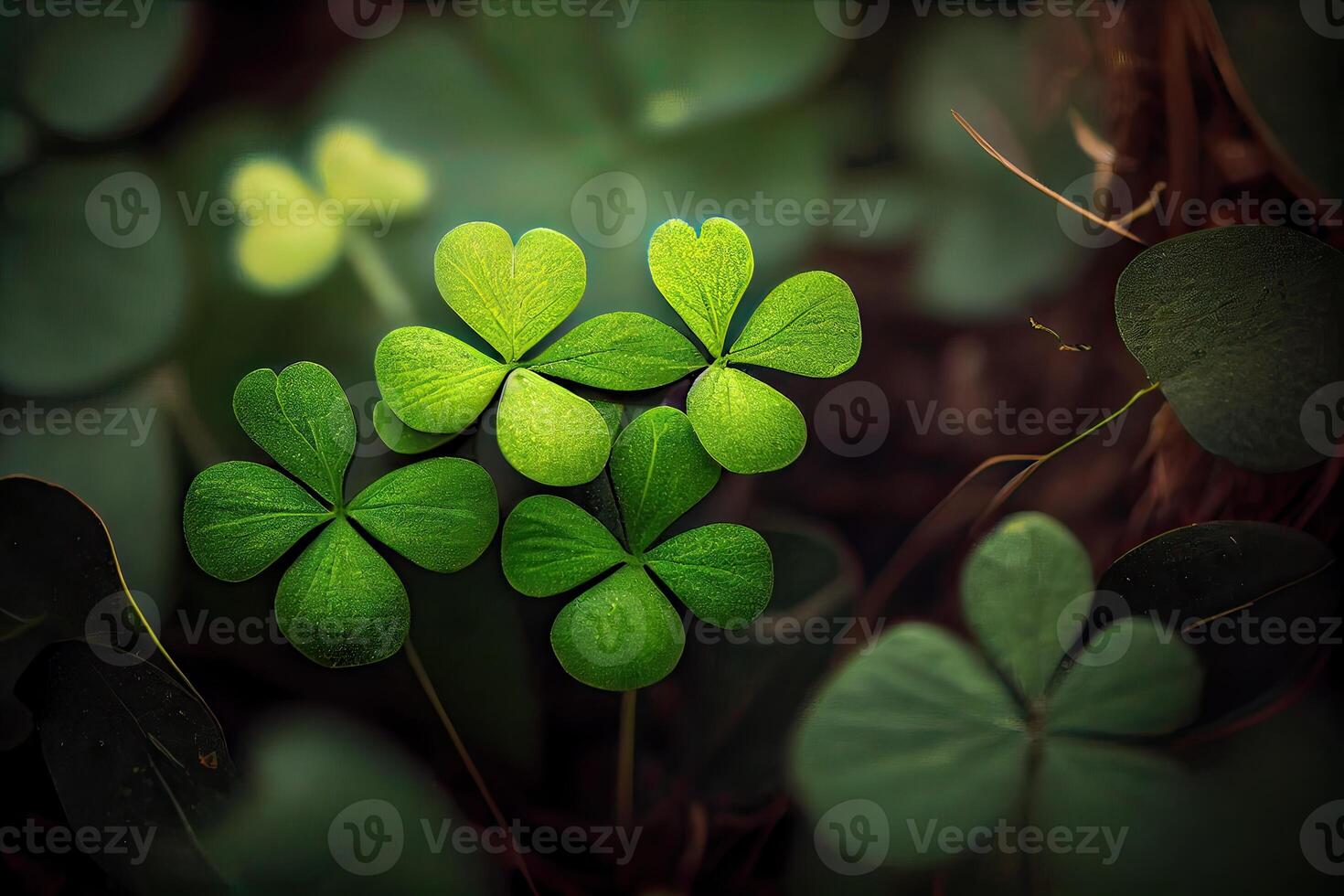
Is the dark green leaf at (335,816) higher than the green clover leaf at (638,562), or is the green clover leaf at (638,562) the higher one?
the green clover leaf at (638,562)

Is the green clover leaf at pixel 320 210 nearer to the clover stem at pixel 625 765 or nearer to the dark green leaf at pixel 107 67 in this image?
the dark green leaf at pixel 107 67

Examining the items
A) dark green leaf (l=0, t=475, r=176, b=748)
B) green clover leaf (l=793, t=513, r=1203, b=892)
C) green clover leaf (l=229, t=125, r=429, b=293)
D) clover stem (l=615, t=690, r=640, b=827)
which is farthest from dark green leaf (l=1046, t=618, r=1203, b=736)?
dark green leaf (l=0, t=475, r=176, b=748)

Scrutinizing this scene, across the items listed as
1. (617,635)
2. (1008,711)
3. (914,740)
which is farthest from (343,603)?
(1008,711)

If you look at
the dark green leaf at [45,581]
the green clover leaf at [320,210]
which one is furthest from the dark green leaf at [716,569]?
the dark green leaf at [45,581]

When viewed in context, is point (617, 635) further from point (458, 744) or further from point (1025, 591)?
point (1025, 591)

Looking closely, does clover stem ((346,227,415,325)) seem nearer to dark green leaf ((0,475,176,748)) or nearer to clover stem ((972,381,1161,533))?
dark green leaf ((0,475,176,748))

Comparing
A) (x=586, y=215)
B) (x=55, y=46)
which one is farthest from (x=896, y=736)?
(x=55, y=46)
